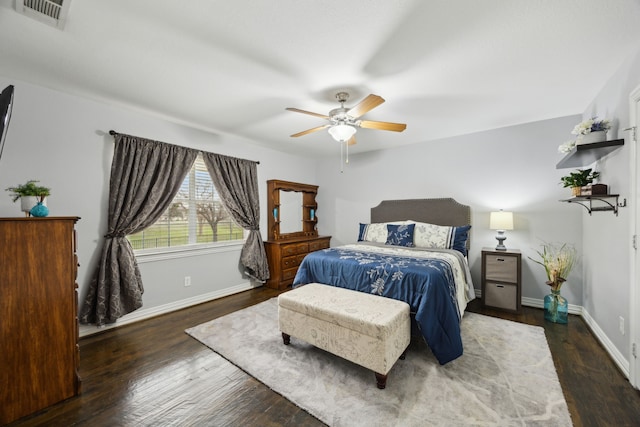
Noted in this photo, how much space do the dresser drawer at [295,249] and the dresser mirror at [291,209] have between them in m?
0.33

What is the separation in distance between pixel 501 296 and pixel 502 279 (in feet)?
0.73

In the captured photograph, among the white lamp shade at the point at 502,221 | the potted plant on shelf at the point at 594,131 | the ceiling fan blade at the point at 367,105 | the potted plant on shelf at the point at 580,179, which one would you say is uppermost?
the ceiling fan blade at the point at 367,105

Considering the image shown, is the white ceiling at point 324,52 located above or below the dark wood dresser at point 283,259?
above

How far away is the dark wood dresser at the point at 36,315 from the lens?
163 centimetres

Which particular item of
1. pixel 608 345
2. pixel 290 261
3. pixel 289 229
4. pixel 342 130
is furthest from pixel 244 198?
pixel 608 345

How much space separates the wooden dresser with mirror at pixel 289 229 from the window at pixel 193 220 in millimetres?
780

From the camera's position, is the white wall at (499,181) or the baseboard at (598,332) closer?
the baseboard at (598,332)

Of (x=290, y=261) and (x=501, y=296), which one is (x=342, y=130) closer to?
(x=290, y=261)

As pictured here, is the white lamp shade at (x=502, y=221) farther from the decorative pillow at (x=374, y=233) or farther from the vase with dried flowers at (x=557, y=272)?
the decorative pillow at (x=374, y=233)

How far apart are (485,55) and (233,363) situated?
327cm

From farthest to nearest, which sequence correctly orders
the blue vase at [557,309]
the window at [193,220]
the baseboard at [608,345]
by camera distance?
the window at [193,220]
the blue vase at [557,309]
the baseboard at [608,345]

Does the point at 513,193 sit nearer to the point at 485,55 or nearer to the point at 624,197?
the point at 624,197

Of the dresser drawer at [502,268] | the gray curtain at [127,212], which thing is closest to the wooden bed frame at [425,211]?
the dresser drawer at [502,268]

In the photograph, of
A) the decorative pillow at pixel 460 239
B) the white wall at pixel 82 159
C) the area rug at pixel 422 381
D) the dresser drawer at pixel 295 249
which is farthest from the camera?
the dresser drawer at pixel 295 249
